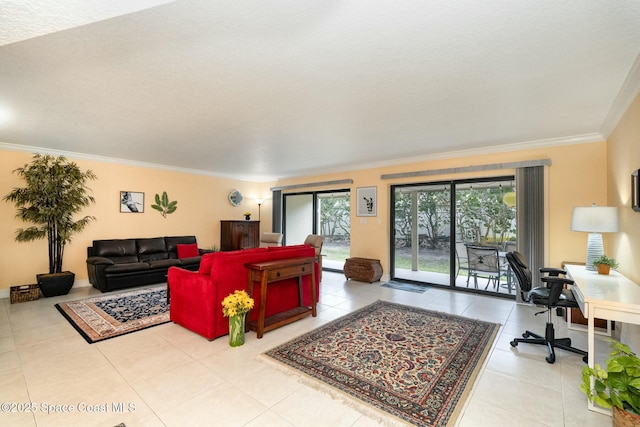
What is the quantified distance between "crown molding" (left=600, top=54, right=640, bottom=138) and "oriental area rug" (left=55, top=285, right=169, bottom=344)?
17.4ft

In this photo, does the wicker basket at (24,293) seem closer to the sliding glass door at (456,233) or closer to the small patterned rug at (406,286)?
the small patterned rug at (406,286)

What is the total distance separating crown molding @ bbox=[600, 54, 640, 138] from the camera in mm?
2280

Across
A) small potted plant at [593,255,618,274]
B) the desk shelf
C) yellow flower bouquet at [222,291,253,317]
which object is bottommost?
the desk shelf

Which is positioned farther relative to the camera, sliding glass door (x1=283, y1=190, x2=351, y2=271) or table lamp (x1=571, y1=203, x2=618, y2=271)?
sliding glass door (x1=283, y1=190, x2=351, y2=271)

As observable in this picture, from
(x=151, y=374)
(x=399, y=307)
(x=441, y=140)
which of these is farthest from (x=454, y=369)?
(x=441, y=140)

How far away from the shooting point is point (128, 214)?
19.4 feet

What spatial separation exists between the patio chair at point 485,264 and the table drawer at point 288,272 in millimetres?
3180

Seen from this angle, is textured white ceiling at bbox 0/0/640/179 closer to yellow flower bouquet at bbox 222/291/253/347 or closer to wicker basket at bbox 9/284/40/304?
yellow flower bouquet at bbox 222/291/253/347

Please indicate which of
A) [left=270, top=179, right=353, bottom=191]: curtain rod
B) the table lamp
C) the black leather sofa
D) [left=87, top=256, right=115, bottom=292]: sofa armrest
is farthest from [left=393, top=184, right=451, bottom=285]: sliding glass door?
[left=87, top=256, right=115, bottom=292]: sofa armrest

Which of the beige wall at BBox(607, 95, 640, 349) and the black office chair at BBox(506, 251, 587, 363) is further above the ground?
the beige wall at BBox(607, 95, 640, 349)

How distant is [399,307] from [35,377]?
393 cm

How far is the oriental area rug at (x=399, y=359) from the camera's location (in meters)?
1.98

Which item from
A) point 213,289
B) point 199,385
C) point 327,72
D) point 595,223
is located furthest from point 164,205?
point 595,223

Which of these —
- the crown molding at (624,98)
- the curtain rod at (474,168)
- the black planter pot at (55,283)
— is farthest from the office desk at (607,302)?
the black planter pot at (55,283)
